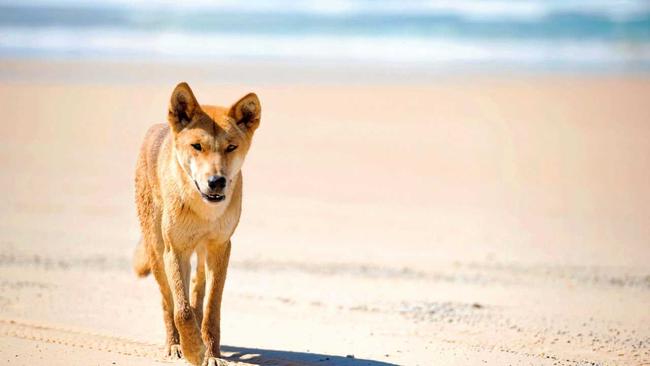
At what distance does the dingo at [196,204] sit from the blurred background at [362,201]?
59cm

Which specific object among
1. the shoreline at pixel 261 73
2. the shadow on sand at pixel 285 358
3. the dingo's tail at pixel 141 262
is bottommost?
the shadow on sand at pixel 285 358

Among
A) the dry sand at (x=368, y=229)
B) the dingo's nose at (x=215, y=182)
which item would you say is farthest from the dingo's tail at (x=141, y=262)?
the dingo's nose at (x=215, y=182)

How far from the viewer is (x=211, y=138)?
6480mm

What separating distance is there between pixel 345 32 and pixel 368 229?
87.8 ft

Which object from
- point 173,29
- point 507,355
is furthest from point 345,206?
point 173,29

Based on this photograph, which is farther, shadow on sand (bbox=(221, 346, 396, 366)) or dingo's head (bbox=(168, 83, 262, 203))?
shadow on sand (bbox=(221, 346, 396, 366))

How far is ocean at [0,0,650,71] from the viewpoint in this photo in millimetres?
33469

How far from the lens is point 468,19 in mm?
42188

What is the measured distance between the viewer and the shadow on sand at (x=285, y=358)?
7109mm

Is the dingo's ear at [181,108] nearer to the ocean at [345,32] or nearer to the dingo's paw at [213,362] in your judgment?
the dingo's paw at [213,362]

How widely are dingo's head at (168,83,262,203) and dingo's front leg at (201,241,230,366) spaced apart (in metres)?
0.52

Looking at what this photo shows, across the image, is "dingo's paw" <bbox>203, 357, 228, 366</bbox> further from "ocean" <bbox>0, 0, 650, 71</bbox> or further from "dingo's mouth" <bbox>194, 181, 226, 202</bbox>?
"ocean" <bbox>0, 0, 650, 71</bbox>

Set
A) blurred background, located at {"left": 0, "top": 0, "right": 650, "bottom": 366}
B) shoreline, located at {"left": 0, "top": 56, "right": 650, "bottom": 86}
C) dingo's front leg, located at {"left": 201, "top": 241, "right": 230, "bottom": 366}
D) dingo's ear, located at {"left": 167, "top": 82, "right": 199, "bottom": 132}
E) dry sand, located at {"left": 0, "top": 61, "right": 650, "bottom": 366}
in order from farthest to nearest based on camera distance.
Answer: shoreline, located at {"left": 0, "top": 56, "right": 650, "bottom": 86} < blurred background, located at {"left": 0, "top": 0, "right": 650, "bottom": 366} < dry sand, located at {"left": 0, "top": 61, "right": 650, "bottom": 366} < dingo's front leg, located at {"left": 201, "top": 241, "right": 230, "bottom": 366} < dingo's ear, located at {"left": 167, "top": 82, "right": 199, "bottom": 132}

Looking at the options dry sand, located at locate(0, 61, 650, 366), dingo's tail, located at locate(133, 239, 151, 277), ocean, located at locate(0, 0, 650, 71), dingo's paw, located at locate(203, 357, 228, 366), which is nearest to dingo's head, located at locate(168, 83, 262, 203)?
dingo's paw, located at locate(203, 357, 228, 366)
